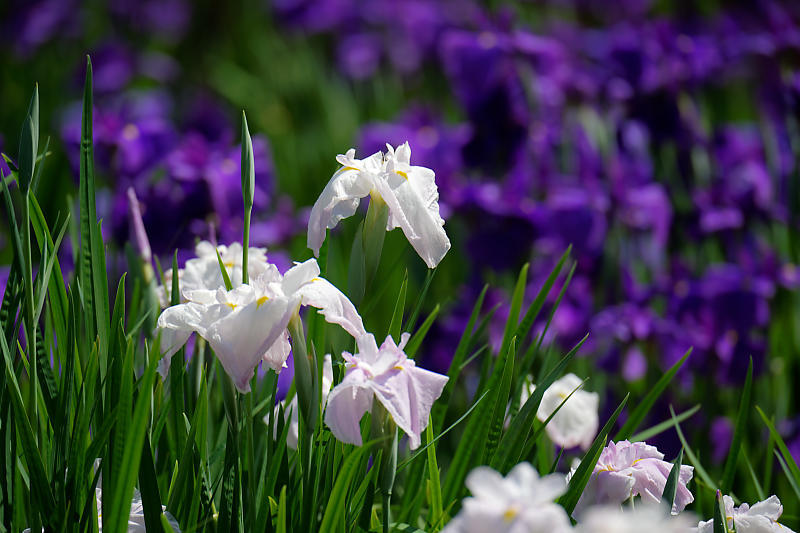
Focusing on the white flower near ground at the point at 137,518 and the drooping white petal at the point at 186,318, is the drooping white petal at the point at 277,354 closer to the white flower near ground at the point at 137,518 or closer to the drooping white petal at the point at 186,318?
the drooping white petal at the point at 186,318

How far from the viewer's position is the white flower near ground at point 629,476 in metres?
0.72

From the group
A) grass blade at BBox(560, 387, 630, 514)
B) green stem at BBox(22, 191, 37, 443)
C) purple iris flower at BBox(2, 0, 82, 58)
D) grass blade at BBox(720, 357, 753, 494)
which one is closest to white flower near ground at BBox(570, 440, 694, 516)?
grass blade at BBox(560, 387, 630, 514)

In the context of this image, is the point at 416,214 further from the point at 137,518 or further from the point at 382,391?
the point at 137,518

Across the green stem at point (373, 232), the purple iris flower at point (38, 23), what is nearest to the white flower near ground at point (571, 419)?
the green stem at point (373, 232)

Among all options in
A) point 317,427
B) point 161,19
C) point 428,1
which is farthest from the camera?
point 161,19

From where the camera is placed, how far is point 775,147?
2.12 meters

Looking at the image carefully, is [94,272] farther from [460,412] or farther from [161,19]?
[161,19]

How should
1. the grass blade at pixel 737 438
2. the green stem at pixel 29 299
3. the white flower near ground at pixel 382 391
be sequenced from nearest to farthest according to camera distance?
the white flower near ground at pixel 382 391, the green stem at pixel 29 299, the grass blade at pixel 737 438

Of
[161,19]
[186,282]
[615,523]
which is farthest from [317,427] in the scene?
[161,19]

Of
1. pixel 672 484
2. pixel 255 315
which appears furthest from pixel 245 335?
pixel 672 484

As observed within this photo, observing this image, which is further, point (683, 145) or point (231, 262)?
point (683, 145)

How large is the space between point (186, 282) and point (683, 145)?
138 centimetres

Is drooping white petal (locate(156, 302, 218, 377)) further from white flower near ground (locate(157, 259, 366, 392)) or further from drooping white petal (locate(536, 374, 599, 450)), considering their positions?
drooping white petal (locate(536, 374, 599, 450))

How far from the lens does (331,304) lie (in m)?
0.65
